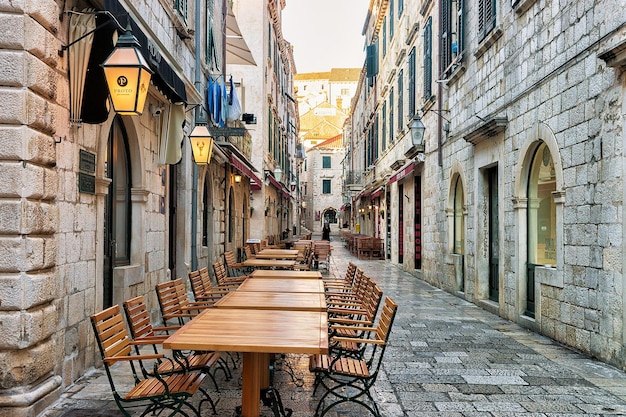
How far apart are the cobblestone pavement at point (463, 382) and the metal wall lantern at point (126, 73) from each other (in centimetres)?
256

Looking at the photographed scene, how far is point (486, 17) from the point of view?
31.0 feet

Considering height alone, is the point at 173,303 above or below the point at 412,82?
below

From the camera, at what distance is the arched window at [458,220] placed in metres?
11.9

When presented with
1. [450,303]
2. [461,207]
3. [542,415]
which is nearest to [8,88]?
[542,415]

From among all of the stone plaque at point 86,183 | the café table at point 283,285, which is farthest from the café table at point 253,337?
the stone plaque at point 86,183

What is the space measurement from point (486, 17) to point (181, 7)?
214 inches

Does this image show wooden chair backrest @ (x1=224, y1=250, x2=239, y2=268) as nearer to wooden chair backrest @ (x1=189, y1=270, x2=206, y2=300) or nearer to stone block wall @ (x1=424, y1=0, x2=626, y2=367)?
wooden chair backrest @ (x1=189, y1=270, x2=206, y2=300)

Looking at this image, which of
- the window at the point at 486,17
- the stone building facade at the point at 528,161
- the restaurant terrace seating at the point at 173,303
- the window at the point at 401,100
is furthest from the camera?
the window at the point at 401,100

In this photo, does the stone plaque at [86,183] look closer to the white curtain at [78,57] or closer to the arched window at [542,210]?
the white curtain at [78,57]

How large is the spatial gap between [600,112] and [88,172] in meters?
5.49

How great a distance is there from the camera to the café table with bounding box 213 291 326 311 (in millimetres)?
4836

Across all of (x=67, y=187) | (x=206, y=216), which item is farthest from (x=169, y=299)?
(x=206, y=216)

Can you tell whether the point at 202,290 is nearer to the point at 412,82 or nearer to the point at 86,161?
the point at 86,161

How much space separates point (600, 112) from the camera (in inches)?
229
